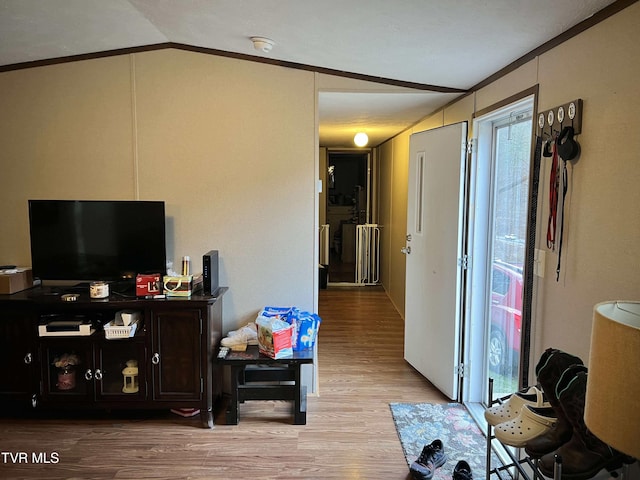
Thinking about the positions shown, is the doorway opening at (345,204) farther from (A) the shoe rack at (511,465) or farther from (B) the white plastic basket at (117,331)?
(A) the shoe rack at (511,465)

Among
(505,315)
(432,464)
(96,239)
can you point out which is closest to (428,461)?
(432,464)

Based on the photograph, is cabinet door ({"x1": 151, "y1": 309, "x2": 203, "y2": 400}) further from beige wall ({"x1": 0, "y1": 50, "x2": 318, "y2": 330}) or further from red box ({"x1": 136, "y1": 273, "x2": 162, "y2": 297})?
beige wall ({"x1": 0, "y1": 50, "x2": 318, "y2": 330})

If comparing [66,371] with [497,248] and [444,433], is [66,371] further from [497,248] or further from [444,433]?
[497,248]

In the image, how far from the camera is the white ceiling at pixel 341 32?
80.0 inches

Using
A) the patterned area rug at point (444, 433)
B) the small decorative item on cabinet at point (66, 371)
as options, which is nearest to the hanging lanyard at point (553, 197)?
the patterned area rug at point (444, 433)

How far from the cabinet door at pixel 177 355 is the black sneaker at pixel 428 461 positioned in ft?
4.59

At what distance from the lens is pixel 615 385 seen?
1010mm

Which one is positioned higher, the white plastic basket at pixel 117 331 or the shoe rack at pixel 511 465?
the white plastic basket at pixel 117 331

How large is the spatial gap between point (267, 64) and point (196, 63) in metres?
0.49

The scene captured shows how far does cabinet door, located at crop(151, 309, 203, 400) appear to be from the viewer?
3.01 metres

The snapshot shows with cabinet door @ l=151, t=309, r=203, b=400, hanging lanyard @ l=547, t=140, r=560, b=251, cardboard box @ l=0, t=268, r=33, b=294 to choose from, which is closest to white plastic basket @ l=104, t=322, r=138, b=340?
cabinet door @ l=151, t=309, r=203, b=400

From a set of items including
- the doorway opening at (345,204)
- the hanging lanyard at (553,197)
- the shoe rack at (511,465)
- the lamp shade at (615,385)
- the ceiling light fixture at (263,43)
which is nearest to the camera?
the lamp shade at (615,385)

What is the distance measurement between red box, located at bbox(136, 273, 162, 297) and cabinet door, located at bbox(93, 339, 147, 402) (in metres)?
0.31

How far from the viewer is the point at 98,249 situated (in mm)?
3217
